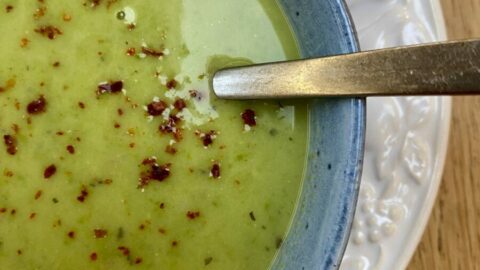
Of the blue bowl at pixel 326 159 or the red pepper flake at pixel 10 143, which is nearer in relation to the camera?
the blue bowl at pixel 326 159

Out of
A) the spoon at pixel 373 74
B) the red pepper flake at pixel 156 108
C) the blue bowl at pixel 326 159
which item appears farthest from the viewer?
the red pepper flake at pixel 156 108

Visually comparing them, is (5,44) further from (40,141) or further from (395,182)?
(395,182)

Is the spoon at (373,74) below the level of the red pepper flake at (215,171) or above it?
above

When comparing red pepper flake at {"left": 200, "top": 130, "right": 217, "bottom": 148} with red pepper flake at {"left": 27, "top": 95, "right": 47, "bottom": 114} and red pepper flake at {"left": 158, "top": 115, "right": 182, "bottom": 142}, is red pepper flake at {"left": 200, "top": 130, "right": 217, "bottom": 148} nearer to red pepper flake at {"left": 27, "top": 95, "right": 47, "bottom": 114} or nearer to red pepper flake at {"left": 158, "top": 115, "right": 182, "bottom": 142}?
red pepper flake at {"left": 158, "top": 115, "right": 182, "bottom": 142}

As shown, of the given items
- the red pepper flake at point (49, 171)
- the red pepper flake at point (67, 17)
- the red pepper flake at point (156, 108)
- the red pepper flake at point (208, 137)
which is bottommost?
the red pepper flake at point (49, 171)

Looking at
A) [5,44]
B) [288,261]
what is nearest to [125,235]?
[288,261]

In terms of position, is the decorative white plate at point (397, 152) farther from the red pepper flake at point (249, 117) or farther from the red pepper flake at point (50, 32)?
the red pepper flake at point (50, 32)

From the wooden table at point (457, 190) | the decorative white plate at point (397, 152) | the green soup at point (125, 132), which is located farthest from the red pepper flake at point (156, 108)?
the wooden table at point (457, 190)

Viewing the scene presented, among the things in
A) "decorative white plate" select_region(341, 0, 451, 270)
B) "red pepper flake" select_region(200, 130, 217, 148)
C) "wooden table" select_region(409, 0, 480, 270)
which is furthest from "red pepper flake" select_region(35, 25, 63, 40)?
"wooden table" select_region(409, 0, 480, 270)
